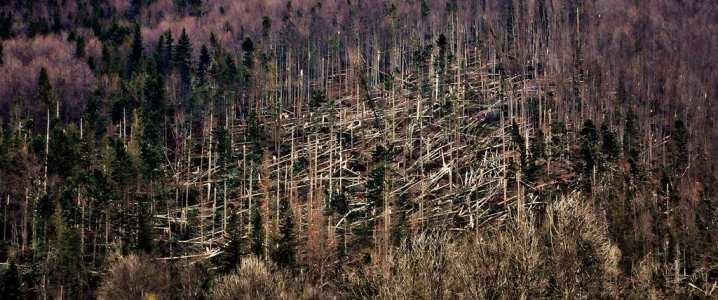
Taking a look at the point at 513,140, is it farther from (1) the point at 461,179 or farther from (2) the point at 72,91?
(2) the point at 72,91

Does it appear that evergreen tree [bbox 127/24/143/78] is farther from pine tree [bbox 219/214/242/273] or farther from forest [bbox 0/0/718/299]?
pine tree [bbox 219/214/242/273]

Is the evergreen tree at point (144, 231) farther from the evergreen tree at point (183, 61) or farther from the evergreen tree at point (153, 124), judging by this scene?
the evergreen tree at point (183, 61)

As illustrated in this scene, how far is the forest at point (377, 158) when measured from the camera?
41.8m

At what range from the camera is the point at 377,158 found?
75.5 meters

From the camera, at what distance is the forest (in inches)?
1645

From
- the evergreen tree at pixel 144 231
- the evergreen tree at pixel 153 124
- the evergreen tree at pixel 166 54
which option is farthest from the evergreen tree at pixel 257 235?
the evergreen tree at pixel 166 54

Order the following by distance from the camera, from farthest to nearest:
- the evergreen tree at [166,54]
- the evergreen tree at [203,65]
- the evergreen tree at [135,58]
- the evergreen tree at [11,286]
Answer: the evergreen tree at [166,54]
the evergreen tree at [203,65]
the evergreen tree at [135,58]
the evergreen tree at [11,286]

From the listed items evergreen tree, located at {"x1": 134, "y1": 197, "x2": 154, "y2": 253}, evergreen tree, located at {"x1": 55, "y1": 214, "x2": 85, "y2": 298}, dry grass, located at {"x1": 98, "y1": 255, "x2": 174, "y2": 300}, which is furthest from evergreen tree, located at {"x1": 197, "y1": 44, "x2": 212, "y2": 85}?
dry grass, located at {"x1": 98, "y1": 255, "x2": 174, "y2": 300}

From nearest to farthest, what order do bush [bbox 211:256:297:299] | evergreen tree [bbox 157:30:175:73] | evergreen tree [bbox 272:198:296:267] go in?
bush [bbox 211:256:297:299]
evergreen tree [bbox 272:198:296:267]
evergreen tree [bbox 157:30:175:73]

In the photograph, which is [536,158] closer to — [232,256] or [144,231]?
[232,256]

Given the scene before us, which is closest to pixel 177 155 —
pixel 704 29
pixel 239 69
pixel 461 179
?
pixel 239 69

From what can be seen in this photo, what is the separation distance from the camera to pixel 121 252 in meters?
61.8

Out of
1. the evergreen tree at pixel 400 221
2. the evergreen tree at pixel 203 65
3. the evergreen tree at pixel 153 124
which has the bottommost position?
the evergreen tree at pixel 400 221

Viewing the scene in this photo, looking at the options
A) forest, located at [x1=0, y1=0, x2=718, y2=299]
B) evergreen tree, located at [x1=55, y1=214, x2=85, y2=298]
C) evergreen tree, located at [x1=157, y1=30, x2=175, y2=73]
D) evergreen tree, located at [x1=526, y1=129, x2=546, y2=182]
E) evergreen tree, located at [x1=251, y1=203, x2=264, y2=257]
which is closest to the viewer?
forest, located at [x1=0, y1=0, x2=718, y2=299]
